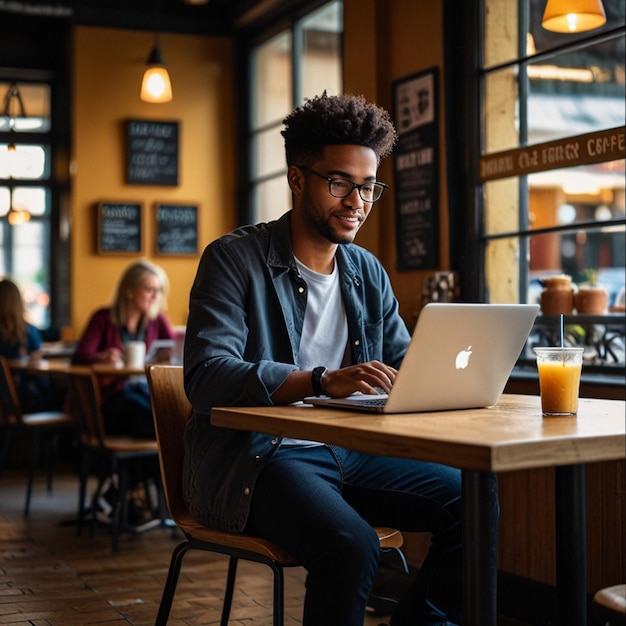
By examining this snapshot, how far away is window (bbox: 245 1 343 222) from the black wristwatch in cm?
383

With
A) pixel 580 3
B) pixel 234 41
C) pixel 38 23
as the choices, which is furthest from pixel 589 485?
pixel 38 23

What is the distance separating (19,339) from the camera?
623 cm

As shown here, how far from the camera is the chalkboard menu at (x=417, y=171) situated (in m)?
4.13

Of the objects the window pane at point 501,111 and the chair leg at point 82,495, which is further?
the chair leg at point 82,495

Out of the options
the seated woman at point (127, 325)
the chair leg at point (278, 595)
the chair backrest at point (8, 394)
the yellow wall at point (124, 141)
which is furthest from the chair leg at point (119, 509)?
the yellow wall at point (124, 141)

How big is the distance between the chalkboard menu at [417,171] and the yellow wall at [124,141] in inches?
112

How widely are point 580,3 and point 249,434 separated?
1.82 metres

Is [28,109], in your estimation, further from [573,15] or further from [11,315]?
[573,15]

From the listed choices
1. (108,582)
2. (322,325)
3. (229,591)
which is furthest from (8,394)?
(322,325)

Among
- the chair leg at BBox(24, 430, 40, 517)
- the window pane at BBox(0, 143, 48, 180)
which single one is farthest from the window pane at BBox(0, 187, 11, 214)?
the chair leg at BBox(24, 430, 40, 517)

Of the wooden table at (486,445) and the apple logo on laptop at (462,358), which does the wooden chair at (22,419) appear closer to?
the wooden table at (486,445)

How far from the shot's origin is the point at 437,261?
412cm

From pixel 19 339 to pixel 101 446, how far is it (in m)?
2.05

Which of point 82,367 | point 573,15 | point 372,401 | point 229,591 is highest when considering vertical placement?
point 573,15
